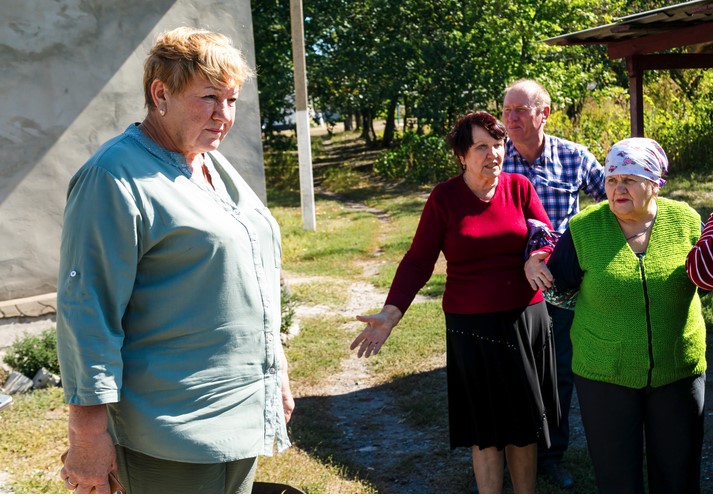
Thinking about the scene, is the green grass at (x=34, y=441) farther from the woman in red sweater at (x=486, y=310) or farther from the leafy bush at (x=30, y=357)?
the woman in red sweater at (x=486, y=310)

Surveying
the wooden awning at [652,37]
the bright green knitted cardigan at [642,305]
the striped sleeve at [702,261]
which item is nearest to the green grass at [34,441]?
the bright green knitted cardigan at [642,305]

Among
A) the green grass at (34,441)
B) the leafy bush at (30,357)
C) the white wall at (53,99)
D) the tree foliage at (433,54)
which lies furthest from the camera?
the tree foliage at (433,54)

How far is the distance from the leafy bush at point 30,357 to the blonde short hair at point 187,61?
4.28 meters

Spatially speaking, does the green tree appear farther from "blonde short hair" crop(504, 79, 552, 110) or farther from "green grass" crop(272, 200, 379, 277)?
"blonde short hair" crop(504, 79, 552, 110)

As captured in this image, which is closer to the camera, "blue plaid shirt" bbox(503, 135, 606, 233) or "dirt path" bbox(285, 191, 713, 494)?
"blue plaid shirt" bbox(503, 135, 606, 233)

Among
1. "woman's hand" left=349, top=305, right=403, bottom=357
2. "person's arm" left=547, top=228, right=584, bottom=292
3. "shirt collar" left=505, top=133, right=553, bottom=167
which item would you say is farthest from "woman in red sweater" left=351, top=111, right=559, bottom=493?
"shirt collar" left=505, top=133, right=553, bottom=167

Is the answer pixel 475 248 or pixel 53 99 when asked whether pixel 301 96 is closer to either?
pixel 53 99

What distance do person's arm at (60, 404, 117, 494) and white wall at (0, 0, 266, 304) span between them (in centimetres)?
457

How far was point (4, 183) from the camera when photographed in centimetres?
620

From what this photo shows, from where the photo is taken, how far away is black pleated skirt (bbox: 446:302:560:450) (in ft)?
11.9

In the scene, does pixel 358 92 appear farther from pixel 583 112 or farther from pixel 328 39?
pixel 583 112

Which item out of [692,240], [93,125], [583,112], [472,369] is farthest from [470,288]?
[583,112]

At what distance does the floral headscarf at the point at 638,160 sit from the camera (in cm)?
296

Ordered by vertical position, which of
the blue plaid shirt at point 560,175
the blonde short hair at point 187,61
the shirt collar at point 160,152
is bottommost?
the blue plaid shirt at point 560,175
